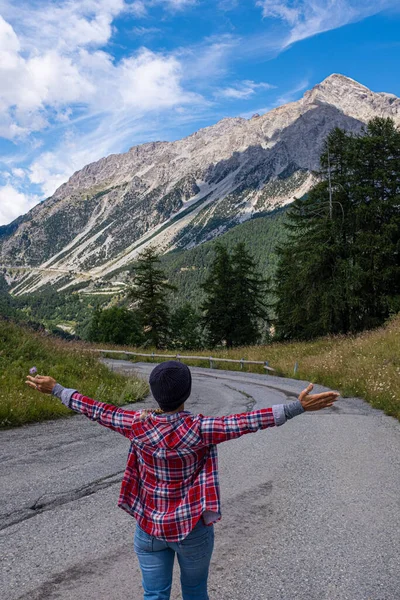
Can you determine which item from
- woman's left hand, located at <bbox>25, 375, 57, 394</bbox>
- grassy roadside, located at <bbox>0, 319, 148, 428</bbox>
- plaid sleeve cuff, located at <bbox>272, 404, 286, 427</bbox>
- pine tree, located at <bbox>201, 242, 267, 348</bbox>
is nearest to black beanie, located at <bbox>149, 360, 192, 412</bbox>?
plaid sleeve cuff, located at <bbox>272, 404, 286, 427</bbox>

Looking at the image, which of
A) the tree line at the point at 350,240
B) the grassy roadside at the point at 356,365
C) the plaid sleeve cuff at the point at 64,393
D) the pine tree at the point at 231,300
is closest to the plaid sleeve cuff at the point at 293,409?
the plaid sleeve cuff at the point at 64,393

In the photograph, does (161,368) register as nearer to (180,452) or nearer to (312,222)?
(180,452)

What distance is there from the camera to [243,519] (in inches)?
184

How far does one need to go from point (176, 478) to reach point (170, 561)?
17.3 inches

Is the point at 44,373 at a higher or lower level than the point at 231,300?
lower

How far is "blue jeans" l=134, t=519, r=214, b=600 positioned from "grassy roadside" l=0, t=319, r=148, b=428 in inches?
269

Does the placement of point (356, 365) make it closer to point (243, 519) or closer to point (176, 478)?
point (243, 519)

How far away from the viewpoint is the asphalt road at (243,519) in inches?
136

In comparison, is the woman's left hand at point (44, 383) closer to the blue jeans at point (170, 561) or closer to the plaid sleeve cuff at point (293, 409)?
the blue jeans at point (170, 561)

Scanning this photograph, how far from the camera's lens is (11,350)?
39.8 ft

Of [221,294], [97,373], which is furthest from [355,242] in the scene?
[97,373]

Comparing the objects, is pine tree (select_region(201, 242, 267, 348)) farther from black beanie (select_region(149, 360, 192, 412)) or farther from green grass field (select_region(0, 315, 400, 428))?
black beanie (select_region(149, 360, 192, 412))

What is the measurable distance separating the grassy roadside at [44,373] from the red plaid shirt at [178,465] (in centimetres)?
674

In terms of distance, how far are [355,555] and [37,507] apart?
3226 millimetres
